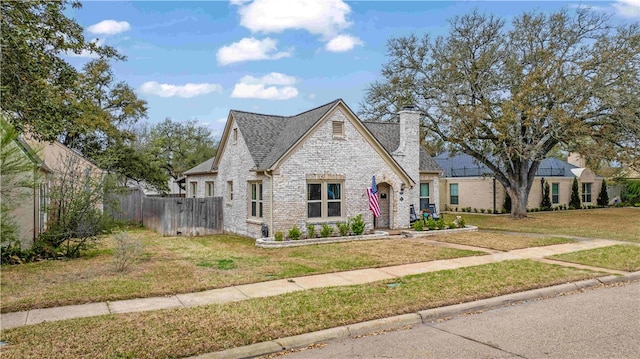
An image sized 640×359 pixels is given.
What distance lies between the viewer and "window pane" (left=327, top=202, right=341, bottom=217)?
16.9 metres

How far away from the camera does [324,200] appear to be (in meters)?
16.8

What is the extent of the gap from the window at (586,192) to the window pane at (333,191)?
29.0 meters

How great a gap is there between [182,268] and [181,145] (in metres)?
38.8

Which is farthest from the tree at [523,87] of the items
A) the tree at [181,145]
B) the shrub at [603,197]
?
the tree at [181,145]

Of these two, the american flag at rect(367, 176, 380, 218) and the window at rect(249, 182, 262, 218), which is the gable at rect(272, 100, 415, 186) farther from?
the window at rect(249, 182, 262, 218)

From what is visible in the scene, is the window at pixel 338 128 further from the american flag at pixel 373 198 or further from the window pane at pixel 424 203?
the window pane at pixel 424 203

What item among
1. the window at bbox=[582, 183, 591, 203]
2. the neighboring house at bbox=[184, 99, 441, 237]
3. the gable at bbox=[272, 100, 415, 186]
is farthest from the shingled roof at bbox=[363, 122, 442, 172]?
the window at bbox=[582, 183, 591, 203]

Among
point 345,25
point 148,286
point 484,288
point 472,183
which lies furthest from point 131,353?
point 472,183

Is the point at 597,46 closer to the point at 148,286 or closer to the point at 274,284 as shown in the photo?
the point at 274,284

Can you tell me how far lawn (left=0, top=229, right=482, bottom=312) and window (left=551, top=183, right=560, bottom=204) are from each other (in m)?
24.4

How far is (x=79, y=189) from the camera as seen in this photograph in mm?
13164

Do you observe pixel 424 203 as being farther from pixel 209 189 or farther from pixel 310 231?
pixel 209 189

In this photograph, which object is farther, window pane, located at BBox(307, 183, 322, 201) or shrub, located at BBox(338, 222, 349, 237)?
window pane, located at BBox(307, 183, 322, 201)

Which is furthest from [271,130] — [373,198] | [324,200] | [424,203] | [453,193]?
[453,193]
